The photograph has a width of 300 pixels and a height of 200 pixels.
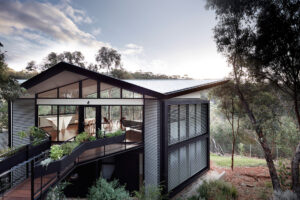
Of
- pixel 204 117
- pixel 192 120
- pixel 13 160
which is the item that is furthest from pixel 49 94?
pixel 204 117

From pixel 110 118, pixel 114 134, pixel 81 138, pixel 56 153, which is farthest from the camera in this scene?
pixel 110 118

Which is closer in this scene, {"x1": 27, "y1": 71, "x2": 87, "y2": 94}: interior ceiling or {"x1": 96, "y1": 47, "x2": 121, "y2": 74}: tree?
{"x1": 27, "y1": 71, "x2": 87, "y2": 94}: interior ceiling

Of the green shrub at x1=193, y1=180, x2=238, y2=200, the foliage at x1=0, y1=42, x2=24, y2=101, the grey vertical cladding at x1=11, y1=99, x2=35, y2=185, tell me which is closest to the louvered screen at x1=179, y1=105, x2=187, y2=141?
the green shrub at x1=193, y1=180, x2=238, y2=200

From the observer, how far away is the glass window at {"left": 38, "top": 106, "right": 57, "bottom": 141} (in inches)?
295

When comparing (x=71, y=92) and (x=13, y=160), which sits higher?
(x=71, y=92)

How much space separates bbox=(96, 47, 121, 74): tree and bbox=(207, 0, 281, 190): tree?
21.1 m

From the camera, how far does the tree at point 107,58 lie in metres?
27.0

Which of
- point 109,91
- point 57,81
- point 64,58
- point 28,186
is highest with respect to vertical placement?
point 64,58

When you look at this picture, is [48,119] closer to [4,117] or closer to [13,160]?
[13,160]

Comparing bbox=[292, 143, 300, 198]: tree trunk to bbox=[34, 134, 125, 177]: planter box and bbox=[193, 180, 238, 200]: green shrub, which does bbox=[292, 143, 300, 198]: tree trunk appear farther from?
bbox=[34, 134, 125, 177]: planter box

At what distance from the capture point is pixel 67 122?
7.63m

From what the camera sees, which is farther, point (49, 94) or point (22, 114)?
point (22, 114)

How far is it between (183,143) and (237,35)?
235 inches

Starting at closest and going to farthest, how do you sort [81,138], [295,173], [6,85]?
[6,85] < [81,138] < [295,173]
